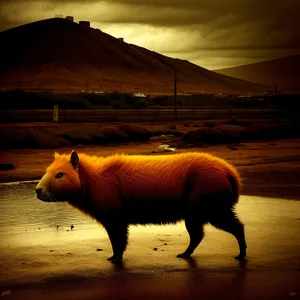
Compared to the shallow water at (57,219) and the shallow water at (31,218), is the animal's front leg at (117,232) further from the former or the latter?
the shallow water at (31,218)

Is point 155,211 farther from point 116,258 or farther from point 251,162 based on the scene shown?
point 251,162

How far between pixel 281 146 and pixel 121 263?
83.3ft

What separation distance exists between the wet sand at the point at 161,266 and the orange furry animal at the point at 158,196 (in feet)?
1.27

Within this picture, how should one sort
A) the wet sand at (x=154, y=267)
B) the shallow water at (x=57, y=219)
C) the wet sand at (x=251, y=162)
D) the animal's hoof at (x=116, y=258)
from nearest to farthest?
the wet sand at (x=154, y=267) → the animal's hoof at (x=116, y=258) → the shallow water at (x=57, y=219) → the wet sand at (x=251, y=162)

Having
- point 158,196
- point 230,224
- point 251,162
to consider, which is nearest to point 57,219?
point 158,196

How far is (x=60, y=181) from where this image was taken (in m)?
8.54

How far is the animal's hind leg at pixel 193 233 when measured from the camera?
8828 mm

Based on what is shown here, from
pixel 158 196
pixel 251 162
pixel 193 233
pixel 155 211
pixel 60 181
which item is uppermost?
pixel 60 181

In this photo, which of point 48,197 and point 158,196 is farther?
point 158,196

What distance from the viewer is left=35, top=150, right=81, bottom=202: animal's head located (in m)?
8.47

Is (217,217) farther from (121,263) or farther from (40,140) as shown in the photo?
→ (40,140)

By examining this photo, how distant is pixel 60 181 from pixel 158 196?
1.23 metres

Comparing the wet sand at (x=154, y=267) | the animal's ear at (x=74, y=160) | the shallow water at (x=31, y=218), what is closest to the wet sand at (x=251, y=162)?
the shallow water at (x=31, y=218)

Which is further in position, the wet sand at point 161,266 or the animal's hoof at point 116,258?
the animal's hoof at point 116,258
